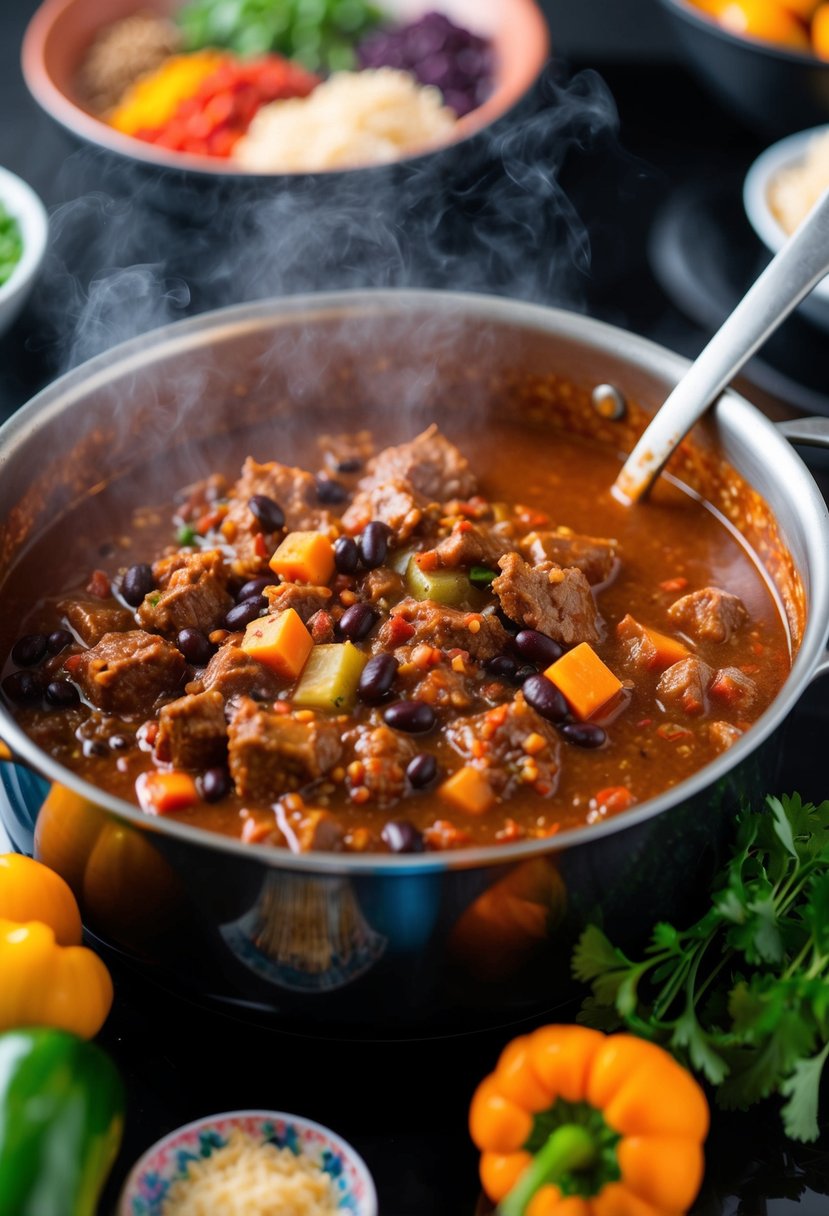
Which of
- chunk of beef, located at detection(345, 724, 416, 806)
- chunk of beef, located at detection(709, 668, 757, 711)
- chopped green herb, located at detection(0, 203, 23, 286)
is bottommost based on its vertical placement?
chopped green herb, located at detection(0, 203, 23, 286)

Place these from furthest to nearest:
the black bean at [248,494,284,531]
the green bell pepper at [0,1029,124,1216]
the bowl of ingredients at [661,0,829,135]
Result: 1. the bowl of ingredients at [661,0,829,135]
2. the black bean at [248,494,284,531]
3. the green bell pepper at [0,1029,124,1216]

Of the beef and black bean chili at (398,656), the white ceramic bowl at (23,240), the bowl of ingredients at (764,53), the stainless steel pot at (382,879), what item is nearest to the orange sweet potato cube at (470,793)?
the beef and black bean chili at (398,656)

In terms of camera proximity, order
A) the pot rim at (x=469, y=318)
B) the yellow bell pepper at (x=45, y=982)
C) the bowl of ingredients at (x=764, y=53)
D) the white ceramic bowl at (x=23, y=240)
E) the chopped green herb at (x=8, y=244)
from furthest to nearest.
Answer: the bowl of ingredients at (x=764, y=53) → the chopped green herb at (x=8, y=244) → the white ceramic bowl at (x=23, y=240) → the yellow bell pepper at (x=45, y=982) → the pot rim at (x=469, y=318)

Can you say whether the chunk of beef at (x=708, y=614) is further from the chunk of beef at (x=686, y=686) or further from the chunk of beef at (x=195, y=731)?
the chunk of beef at (x=195, y=731)

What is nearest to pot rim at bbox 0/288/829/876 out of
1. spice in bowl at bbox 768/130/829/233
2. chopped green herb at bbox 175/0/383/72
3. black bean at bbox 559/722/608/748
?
black bean at bbox 559/722/608/748

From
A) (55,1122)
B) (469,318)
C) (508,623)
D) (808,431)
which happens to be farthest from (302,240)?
(55,1122)

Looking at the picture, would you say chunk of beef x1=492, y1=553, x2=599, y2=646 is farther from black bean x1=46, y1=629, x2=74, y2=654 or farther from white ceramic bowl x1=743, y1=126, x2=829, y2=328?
white ceramic bowl x1=743, y1=126, x2=829, y2=328
